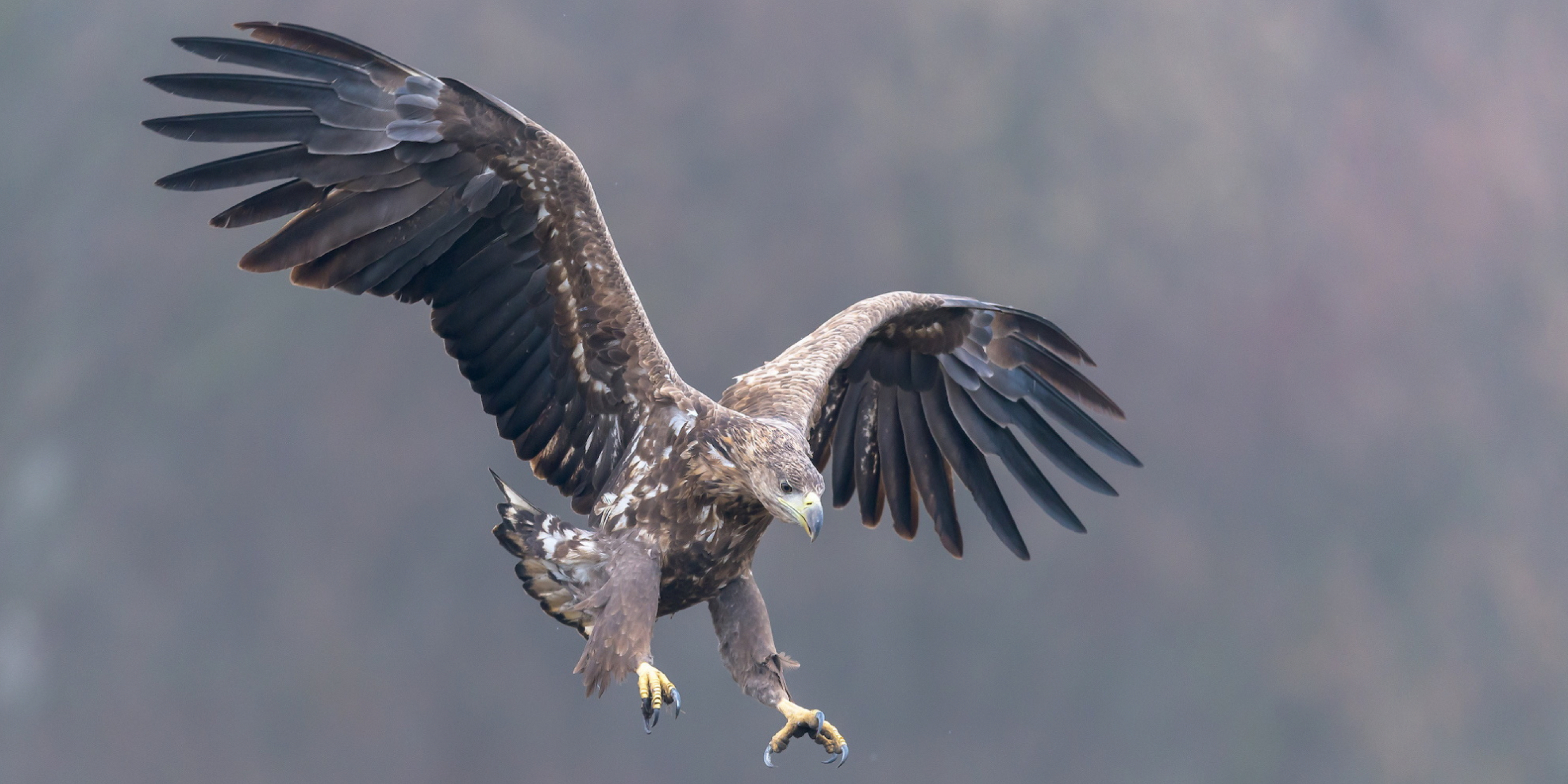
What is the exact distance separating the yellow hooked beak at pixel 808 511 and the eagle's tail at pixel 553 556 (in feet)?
2.42

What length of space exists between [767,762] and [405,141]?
2223 mm

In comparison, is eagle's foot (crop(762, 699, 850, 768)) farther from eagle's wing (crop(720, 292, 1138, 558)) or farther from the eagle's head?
eagle's wing (crop(720, 292, 1138, 558))

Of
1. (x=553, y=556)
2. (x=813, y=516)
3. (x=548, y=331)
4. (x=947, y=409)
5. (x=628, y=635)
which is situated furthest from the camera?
(x=947, y=409)

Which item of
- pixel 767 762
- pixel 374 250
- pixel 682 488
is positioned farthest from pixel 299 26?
pixel 767 762

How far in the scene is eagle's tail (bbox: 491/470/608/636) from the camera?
13.7 ft

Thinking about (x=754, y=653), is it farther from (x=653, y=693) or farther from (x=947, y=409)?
(x=947, y=409)

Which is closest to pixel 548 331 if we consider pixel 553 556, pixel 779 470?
pixel 553 556

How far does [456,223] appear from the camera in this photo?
13.9 ft

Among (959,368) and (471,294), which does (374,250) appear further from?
(959,368)

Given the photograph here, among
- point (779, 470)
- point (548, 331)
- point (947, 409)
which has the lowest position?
point (779, 470)

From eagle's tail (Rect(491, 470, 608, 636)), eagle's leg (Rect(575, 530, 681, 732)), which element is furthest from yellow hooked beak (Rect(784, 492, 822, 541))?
eagle's tail (Rect(491, 470, 608, 636))

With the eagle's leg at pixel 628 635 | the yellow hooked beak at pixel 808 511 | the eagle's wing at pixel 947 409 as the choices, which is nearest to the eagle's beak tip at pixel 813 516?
the yellow hooked beak at pixel 808 511

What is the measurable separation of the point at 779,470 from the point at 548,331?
1.15 meters

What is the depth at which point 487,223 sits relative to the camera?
4.30 meters
